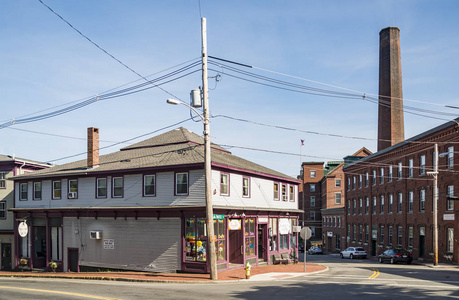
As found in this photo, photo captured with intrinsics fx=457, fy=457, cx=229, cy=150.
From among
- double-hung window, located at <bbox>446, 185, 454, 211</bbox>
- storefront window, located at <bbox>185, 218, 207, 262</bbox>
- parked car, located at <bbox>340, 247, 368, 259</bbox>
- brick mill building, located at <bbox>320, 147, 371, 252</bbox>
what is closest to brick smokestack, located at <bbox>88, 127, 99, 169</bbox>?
storefront window, located at <bbox>185, 218, 207, 262</bbox>

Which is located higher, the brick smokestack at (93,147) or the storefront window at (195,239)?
the brick smokestack at (93,147)

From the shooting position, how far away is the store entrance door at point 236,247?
30.9m

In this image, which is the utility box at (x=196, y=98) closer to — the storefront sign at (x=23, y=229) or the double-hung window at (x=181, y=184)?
the double-hung window at (x=181, y=184)

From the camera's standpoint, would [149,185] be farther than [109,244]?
No

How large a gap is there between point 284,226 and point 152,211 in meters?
12.6

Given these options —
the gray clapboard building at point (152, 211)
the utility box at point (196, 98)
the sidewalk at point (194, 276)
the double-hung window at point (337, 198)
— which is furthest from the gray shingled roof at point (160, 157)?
the double-hung window at point (337, 198)

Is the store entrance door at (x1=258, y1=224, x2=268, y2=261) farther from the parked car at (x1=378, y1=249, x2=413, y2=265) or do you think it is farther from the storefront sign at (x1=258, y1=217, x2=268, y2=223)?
the parked car at (x1=378, y1=249, x2=413, y2=265)

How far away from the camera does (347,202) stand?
234 ft

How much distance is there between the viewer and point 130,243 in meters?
30.3

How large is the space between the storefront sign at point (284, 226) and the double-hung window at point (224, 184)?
8.63 m

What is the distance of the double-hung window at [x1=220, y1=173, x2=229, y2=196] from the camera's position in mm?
29425

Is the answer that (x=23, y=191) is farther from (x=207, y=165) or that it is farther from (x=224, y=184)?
(x=207, y=165)

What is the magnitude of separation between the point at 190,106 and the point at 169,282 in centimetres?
950

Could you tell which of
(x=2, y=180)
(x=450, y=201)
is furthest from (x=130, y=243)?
(x=450, y=201)
